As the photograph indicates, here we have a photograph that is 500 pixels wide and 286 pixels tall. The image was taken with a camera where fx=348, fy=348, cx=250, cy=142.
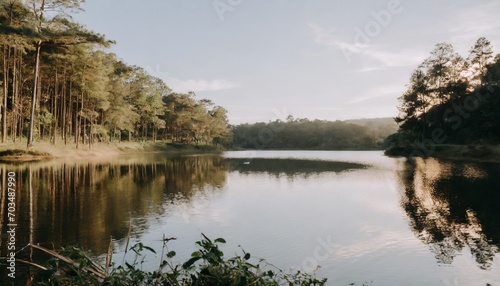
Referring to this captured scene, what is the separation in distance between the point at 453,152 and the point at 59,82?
71820 millimetres

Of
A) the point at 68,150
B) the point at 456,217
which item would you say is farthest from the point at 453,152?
the point at 68,150

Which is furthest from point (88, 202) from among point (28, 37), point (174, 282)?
point (28, 37)

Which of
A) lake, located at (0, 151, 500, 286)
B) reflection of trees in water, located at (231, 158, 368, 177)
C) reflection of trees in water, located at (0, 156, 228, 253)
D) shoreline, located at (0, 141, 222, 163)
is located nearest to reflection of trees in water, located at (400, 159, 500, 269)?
lake, located at (0, 151, 500, 286)

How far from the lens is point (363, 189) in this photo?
1071 inches

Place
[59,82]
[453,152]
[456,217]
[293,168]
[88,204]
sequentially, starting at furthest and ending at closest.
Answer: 1. [453,152]
2. [59,82]
3. [293,168]
4. [88,204]
5. [456,217]

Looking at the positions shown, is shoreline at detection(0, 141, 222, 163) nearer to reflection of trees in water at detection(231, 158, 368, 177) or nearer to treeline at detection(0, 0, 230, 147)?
treeline at detection(0, 0, 230, 147)

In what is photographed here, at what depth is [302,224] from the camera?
15.2m

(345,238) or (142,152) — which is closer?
(345,238)

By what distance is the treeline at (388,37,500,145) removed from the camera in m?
65.1

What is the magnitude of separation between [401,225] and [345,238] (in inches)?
151

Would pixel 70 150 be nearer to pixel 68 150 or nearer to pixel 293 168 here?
pixel 68 150

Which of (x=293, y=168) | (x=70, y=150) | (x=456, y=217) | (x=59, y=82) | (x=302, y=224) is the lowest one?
(x=302, y=224)

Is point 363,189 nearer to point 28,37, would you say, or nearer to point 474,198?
point 474,198

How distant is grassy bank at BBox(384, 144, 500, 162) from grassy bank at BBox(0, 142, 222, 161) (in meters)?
61.8
